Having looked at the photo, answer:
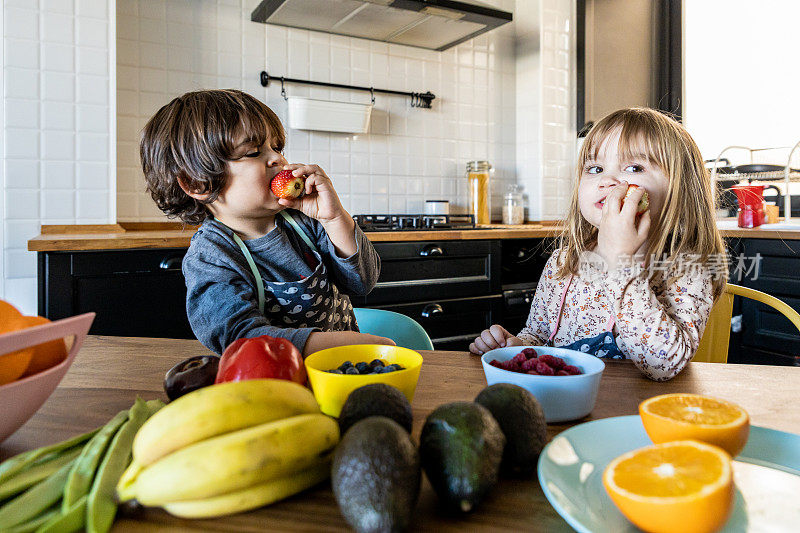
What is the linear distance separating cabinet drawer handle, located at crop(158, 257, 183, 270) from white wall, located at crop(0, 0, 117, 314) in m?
0.43

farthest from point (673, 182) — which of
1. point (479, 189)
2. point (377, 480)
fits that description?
point (479, 189)

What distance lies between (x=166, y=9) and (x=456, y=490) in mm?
2773

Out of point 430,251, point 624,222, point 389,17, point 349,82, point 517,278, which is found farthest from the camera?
point 349,82

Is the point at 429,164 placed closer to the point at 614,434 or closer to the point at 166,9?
the point at 166,9

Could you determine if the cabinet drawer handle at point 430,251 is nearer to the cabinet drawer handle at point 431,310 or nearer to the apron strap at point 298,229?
the cabinet drawer handle at point 431,310

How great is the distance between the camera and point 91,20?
2.20m

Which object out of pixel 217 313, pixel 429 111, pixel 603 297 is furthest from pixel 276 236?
pixel 429 111

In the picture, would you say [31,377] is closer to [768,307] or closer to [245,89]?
[245,89]

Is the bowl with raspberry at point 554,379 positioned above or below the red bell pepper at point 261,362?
below

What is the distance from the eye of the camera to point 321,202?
1.24 metres

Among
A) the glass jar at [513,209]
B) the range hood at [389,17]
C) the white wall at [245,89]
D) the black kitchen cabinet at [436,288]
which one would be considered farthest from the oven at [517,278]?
the range hood at [389,17]

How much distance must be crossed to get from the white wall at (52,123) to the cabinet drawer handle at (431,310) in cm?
136

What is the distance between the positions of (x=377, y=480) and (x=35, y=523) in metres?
0.24

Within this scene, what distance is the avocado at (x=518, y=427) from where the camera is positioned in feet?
1.57
